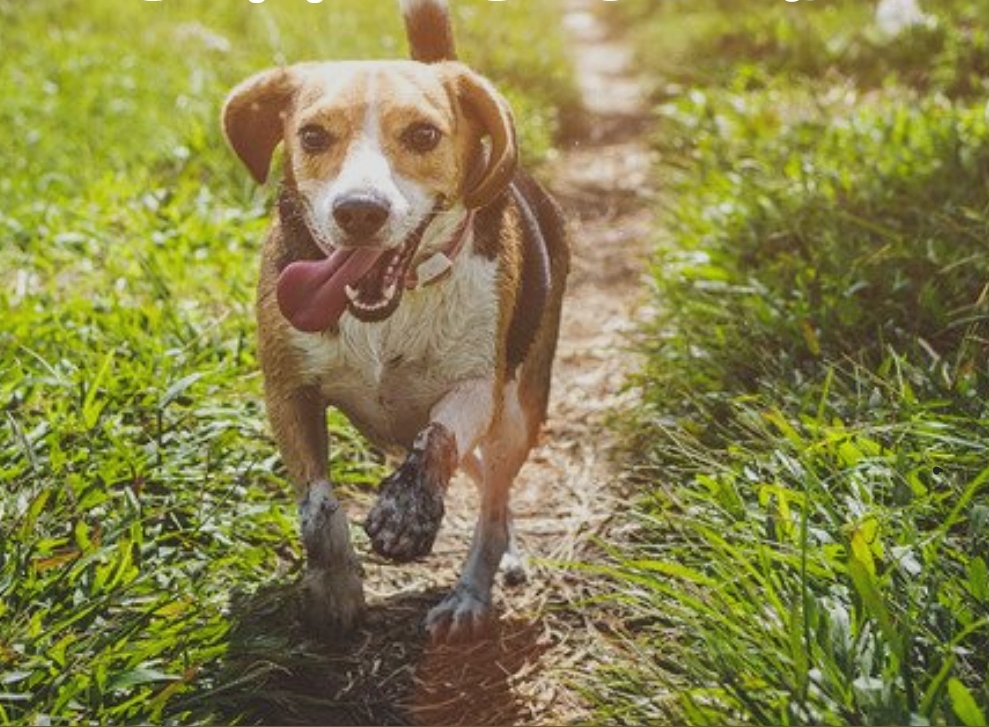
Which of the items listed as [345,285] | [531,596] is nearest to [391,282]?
[345,285]

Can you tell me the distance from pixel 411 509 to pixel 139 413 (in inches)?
49.5

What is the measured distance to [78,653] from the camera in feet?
7.91

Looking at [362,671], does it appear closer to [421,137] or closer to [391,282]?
[391,282]

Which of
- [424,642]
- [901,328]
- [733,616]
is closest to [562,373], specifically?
[901,328]

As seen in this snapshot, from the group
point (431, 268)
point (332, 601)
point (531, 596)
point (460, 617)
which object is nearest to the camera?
point (431, 268)

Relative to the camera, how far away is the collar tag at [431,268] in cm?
266

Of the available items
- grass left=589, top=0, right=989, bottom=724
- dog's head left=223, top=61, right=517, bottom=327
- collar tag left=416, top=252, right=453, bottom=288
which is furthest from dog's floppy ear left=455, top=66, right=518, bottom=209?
grass left=589, top=0, right=989, bottom=724

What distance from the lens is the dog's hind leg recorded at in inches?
115

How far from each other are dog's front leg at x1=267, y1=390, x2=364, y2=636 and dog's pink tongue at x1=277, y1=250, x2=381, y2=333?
0.27 meters

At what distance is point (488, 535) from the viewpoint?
119 inches

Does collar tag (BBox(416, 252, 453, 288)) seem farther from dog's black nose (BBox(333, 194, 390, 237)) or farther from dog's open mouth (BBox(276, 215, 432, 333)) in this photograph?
dog's black nose (BBox(333, 194, 390, 237))

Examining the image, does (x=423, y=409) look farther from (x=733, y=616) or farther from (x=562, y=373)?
(x=562, y=373)

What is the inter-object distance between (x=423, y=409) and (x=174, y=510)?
678 mm

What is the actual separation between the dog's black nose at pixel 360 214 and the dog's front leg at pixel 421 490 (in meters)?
0.43
